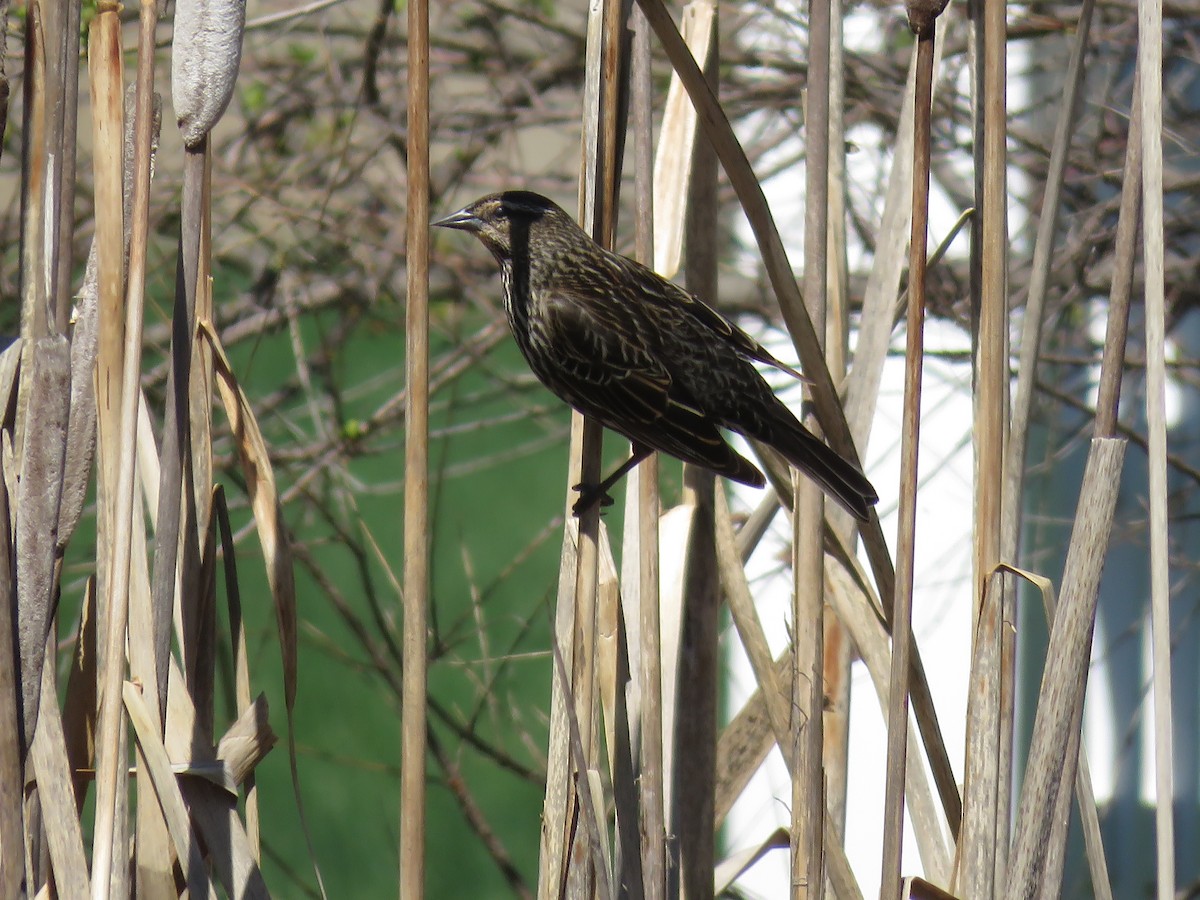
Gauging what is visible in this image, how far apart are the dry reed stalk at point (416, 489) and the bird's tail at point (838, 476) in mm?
514

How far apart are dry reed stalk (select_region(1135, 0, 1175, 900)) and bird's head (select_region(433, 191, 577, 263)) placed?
120 cm

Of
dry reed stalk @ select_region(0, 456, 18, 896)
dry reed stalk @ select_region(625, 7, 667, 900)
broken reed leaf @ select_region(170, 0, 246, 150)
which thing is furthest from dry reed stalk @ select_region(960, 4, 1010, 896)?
dry reed stalk @ select_region(0, 456, 18, 896)

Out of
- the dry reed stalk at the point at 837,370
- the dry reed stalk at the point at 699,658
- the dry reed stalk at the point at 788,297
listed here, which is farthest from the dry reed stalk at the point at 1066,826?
the dry reed stalk at the point at 699,658

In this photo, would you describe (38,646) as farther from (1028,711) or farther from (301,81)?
(1028,711)

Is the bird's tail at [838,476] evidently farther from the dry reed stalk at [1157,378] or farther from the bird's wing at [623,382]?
the dry reed stalk at [1157,378]

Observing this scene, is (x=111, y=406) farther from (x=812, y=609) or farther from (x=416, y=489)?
(x=812, y=609)

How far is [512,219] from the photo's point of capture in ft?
8.19

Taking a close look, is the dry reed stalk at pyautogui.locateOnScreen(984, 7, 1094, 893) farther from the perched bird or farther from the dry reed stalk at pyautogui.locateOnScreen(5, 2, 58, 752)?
the dry reed stalk at pyautogui.locateOnScreen(5, 2, 58, 752)

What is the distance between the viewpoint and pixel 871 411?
190cm

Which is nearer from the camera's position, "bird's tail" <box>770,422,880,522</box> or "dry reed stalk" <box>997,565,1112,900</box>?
"dry reed stalk" <box>997,565,1112,900</box>

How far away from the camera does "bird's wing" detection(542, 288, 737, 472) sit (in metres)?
2.03

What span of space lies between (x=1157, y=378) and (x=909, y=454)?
299mm

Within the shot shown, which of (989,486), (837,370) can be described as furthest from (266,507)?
(989,486)

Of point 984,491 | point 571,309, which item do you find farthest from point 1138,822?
point 984,491
